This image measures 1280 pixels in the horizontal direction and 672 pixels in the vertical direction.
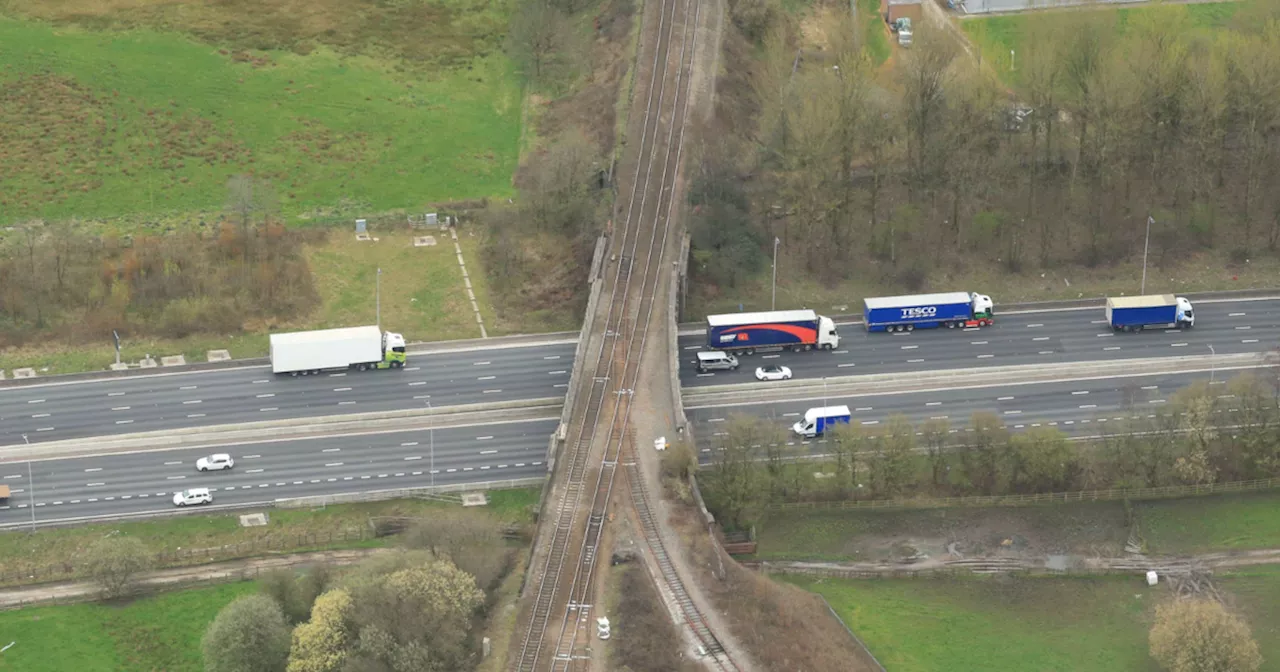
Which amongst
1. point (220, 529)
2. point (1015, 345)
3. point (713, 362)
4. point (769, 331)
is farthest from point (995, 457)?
point (220, 529)

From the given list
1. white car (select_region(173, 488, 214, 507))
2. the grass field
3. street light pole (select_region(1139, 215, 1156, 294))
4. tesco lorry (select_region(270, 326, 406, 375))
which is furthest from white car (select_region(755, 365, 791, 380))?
white car (select_region(173, 488, 214, 507))

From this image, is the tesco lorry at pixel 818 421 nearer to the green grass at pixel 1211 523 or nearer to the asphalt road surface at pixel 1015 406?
the asphalt road surface at pixel 1015 406

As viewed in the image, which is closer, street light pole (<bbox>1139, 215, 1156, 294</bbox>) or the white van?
the white van

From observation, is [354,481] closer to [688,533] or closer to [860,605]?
[688,533]

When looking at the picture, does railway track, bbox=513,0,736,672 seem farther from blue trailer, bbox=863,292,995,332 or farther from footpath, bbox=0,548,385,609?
blue trailer, bbox=863,292,995,332

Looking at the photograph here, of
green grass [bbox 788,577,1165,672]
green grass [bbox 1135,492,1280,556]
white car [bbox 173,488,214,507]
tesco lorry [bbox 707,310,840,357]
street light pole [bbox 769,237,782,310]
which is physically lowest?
green grass [bbox 788,577,1165,672]
